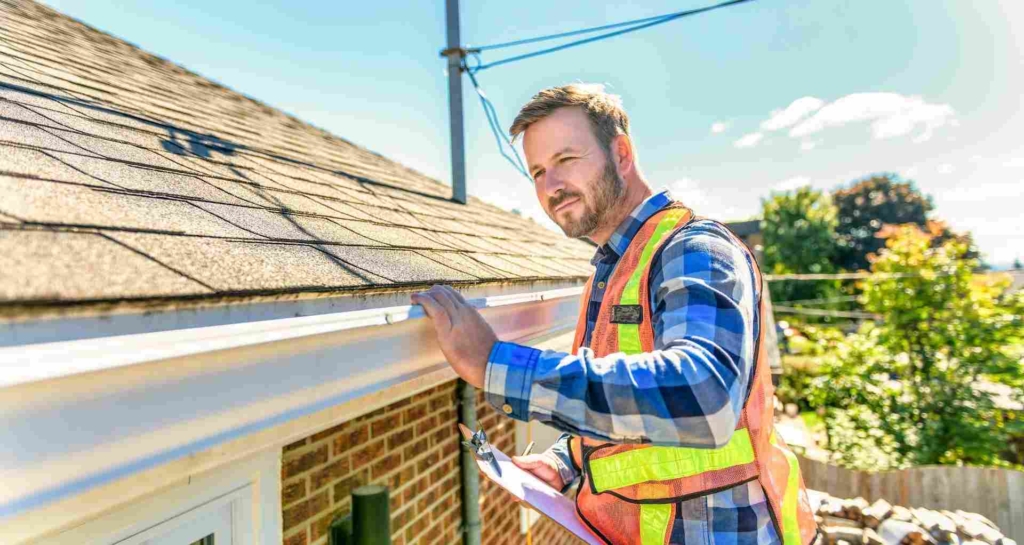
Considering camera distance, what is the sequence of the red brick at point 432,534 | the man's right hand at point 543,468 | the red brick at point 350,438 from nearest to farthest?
the man's right hand at point 543,468 → the red brick at point 350,438 → the red brick at point 432,534

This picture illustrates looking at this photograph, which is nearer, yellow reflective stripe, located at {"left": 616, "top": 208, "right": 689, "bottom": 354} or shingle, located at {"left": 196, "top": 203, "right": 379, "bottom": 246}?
yellow reflective stripe, located at {"left": 616, "top": 208, "right": 689, "bottom": 354}

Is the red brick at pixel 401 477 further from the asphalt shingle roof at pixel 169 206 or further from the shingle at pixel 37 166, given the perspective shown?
the shingle at pixel 37 166

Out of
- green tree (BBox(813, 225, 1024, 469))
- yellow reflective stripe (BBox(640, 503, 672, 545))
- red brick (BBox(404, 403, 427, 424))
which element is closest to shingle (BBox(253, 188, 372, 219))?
red brick (BBox(404, 403, 427, 424))

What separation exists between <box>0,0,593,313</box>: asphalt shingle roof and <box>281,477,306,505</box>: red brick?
0.93 metres

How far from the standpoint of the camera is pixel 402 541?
8.43 feet

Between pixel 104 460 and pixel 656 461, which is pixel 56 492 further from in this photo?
pixel 656 461

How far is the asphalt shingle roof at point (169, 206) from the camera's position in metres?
0.86

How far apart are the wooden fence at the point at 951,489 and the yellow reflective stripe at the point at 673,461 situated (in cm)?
590

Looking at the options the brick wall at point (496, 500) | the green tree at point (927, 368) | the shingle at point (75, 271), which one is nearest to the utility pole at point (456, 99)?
the brick wall at point (496, 500)

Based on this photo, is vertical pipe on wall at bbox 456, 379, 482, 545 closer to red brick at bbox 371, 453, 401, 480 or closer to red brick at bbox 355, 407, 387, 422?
red brick at bbox 371, 453, 401, 480

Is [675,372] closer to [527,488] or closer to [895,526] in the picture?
[527,488]

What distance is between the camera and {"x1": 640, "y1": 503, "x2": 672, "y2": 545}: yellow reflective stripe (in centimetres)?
132

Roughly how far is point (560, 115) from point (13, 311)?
1.27 meters

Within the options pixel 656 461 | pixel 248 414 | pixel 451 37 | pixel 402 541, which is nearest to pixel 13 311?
pixel 248 414
